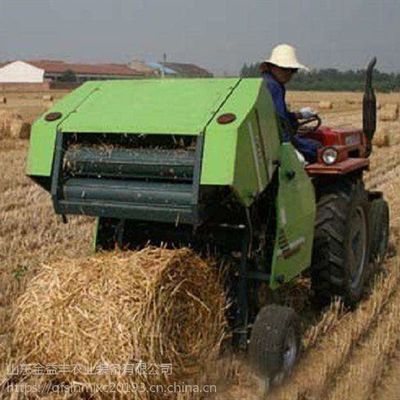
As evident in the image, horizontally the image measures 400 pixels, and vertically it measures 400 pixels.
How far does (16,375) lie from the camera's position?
3686 millimetres

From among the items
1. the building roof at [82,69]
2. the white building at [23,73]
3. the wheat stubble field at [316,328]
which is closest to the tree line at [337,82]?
the building roof at [82,69]

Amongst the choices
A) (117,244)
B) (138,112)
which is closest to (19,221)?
(117,244)

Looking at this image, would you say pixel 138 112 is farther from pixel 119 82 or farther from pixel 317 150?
pixel 317 150

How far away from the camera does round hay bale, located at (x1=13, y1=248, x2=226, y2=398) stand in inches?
133

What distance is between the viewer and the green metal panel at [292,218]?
4.05 m

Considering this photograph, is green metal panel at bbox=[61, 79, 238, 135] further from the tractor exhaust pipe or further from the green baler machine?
the tractor exhaust pipe

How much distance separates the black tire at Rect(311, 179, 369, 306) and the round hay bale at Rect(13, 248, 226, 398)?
1.26 meters

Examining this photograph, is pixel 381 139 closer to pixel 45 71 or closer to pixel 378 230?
pixel 378 230

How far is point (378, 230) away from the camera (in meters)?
6.26

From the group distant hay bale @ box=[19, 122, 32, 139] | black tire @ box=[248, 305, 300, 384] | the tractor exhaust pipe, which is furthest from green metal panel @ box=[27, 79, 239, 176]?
distant hay bale @ box=[19, 122, 32, 139]

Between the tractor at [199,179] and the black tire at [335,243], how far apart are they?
0.77 feet

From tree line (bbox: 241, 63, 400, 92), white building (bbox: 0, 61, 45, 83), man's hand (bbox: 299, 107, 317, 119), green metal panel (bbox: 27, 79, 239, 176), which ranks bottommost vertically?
white building (bbox: 0, 61, 45, 83)

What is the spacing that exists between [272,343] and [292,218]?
78 centimetres

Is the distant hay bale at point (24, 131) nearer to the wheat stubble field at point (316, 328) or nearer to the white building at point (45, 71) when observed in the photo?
the wheat stubble field at point (316, 328)
